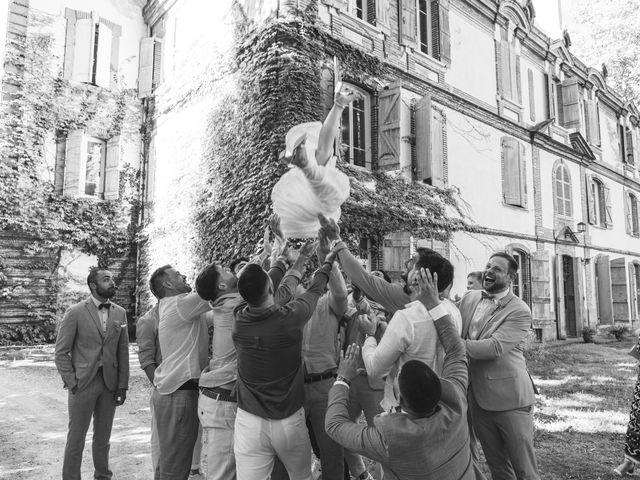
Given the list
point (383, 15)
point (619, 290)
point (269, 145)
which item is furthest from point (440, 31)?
point (619, 290)

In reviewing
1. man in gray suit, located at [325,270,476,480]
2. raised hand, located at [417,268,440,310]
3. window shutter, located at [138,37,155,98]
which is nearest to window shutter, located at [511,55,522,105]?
window shutter, located at [138,37,155,98]

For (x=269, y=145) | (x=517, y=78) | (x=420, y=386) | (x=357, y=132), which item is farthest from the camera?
(x=517, y=78)

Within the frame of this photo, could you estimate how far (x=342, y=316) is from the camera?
147 inches

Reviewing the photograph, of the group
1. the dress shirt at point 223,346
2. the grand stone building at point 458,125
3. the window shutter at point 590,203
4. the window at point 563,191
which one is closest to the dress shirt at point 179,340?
the dress shirt at point 223,346

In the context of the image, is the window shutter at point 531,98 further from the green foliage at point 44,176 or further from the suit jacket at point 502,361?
the suit jacket at point 502,361

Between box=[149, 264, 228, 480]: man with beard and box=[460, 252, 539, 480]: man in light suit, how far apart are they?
1.78m

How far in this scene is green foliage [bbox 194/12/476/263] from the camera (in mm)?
8633

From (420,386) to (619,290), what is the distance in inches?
748

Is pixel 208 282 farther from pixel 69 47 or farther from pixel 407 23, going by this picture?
pixel 69 47

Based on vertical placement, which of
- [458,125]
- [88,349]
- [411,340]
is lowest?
[88,349]

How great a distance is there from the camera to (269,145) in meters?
8.59

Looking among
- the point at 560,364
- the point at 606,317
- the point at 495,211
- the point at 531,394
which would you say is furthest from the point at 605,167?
the point at 531,394

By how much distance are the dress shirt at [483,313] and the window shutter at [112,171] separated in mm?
11688

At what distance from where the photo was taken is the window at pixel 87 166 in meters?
12.0
